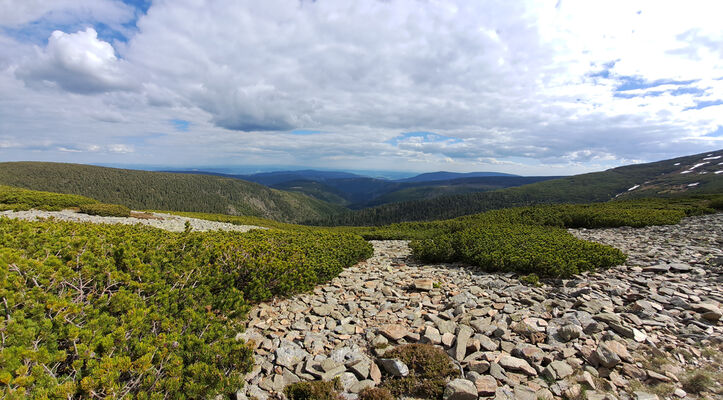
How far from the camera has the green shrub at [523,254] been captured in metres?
9.65

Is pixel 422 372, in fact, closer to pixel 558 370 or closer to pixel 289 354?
pixel 558 370

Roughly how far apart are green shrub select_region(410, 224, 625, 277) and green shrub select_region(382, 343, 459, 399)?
6279 mm

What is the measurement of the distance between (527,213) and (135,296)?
27.5 meters

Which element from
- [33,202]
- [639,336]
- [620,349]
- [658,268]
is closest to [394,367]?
[620,349]

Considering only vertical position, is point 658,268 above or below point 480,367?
above

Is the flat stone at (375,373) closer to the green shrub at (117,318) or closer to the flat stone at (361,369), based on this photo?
the flat stone at (361,369)

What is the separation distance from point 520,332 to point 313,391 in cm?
450

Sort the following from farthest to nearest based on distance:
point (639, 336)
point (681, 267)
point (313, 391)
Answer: point (681, 267)
point (639, 336)
point (313, 391)

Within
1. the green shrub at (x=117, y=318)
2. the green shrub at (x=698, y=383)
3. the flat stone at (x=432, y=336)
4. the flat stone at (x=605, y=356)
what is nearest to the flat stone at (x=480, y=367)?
the flat stone at (x=432, y=336)

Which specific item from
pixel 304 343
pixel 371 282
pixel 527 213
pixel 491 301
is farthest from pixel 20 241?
pixel 527 213

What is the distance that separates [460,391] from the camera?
14.4ft

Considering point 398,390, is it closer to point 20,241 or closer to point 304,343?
point 304,343

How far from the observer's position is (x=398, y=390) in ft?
15.4

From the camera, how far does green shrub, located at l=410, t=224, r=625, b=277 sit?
9.65 m
